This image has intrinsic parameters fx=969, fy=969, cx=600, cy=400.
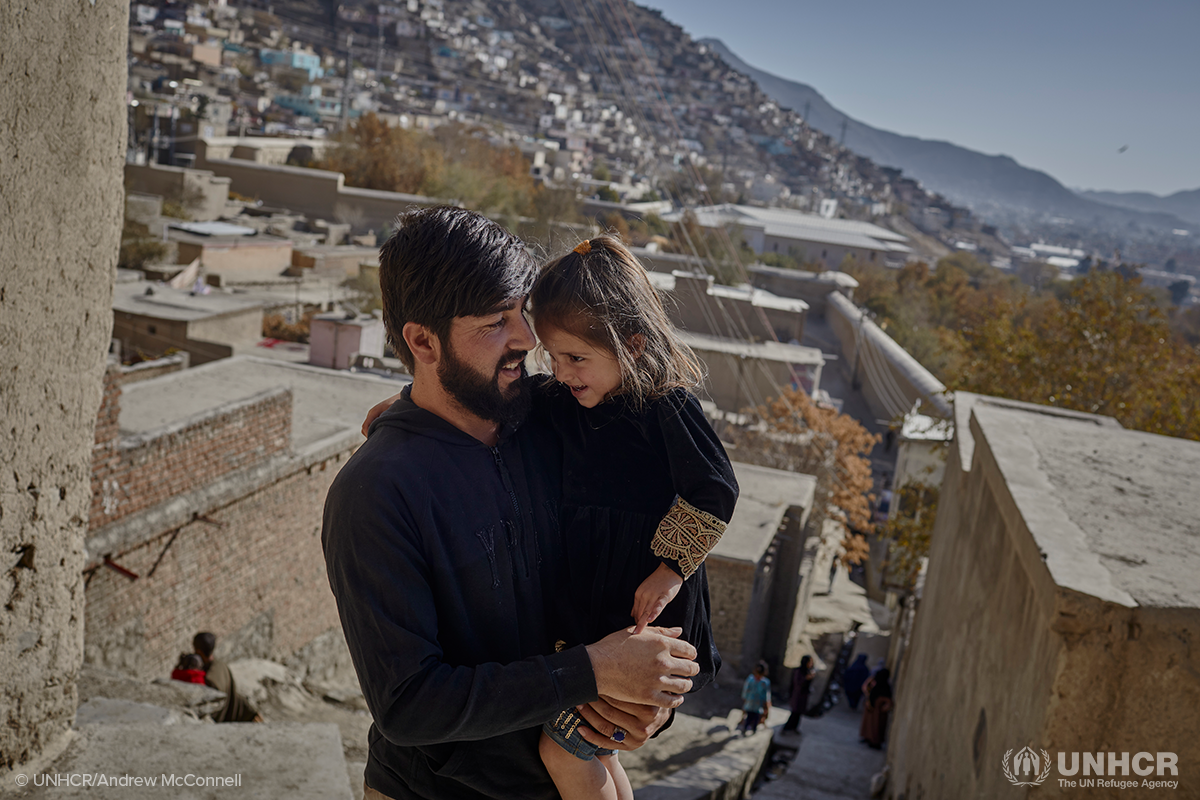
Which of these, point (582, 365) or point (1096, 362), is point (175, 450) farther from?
point (1096, 362)

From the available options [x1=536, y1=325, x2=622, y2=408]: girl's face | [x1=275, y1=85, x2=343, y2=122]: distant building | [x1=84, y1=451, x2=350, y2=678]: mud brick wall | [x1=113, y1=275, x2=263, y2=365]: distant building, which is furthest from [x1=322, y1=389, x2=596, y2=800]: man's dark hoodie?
[x1=275, y1=85, x2=343, y2=122]: distant building

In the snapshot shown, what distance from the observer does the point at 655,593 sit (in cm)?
187

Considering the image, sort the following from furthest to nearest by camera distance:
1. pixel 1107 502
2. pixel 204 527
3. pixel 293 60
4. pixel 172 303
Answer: pixel 293 60 → pixel 172 303 → pixel 204 527 → pixel 1107 502

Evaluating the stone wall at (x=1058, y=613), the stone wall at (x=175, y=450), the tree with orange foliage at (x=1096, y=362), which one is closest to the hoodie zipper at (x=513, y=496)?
the stone wall at (x=1058, y=613)

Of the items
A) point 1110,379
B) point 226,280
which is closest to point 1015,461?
point 1110,379

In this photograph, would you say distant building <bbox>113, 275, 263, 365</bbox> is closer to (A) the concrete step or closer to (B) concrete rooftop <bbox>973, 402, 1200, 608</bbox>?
(A) the concrete step

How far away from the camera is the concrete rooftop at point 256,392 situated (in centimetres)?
1056

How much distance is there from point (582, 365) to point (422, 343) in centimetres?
33

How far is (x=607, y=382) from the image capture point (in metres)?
2.01

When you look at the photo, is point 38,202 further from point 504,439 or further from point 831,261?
point 831,261

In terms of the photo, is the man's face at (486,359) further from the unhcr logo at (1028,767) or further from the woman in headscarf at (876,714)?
the woman in headscarf at (876,714)

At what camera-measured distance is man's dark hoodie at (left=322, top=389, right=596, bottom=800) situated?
164 centimetres

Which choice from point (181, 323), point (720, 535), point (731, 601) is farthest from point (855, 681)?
point (181, 323)

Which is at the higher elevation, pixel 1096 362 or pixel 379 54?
pixel 379 54
